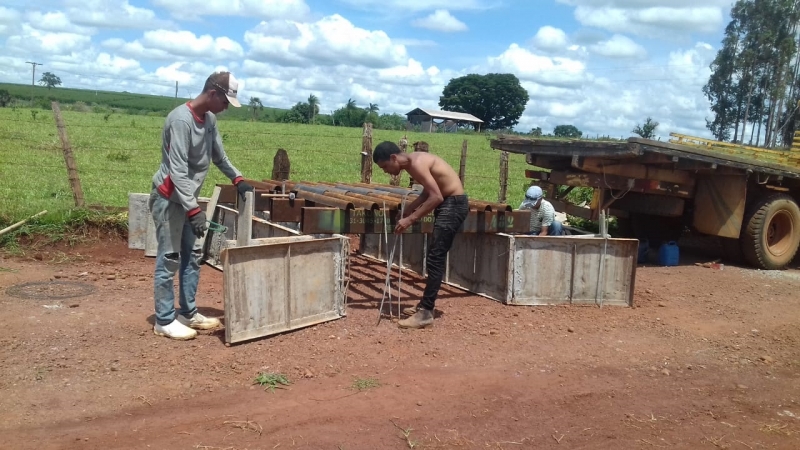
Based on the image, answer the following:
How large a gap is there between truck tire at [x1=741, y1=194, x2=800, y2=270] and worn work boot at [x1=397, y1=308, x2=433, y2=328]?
21.7 ft

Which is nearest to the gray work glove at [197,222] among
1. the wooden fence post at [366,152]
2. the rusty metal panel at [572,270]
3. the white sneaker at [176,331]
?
the white sneaker at [176,331]

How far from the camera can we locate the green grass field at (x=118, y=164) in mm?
11250

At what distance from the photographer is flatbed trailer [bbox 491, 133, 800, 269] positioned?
943cm

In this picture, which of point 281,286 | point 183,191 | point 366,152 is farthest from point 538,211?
point 183,191

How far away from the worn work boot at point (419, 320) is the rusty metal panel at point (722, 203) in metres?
5.98

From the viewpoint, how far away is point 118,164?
16891 millimetres

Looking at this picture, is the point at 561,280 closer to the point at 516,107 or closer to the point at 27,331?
the point at 27,331

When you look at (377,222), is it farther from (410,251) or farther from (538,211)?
(538,211)

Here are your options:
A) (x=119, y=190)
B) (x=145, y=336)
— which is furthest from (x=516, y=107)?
(x=145, y=336)

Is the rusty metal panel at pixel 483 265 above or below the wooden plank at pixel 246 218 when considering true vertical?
below

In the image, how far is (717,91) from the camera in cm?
4616

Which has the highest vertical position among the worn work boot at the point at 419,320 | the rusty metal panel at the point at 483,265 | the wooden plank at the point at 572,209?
the wooden plank at the point at 572,209

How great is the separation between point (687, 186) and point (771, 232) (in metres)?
2.22

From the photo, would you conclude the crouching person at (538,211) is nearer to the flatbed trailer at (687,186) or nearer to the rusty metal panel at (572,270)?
the flatbed trailer at (687,186)
